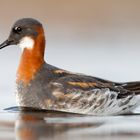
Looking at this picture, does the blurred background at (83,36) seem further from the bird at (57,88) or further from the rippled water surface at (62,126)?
the rippled water surface at (62,126)

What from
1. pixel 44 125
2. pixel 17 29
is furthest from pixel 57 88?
pixel 44 125

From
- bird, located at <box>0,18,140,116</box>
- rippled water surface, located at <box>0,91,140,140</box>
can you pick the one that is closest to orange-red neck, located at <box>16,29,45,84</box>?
bird, located at <box>0,18,140,116</box>

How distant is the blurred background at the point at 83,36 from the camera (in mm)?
13906

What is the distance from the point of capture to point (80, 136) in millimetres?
9266

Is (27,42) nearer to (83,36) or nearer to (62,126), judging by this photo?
(62,126)

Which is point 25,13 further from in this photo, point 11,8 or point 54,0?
point 54,0

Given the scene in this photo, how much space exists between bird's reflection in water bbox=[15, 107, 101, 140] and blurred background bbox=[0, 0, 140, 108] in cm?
86

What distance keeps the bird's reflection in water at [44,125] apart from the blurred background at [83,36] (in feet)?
2.81

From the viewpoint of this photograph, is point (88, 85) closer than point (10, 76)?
Yes

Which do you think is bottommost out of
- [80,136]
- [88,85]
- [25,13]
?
[80,136]

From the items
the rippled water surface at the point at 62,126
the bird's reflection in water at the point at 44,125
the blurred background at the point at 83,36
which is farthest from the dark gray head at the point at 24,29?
the bird's reflection in water at the point at 44,125

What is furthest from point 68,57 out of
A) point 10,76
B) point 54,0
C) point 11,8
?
point 54,0

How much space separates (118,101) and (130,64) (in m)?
2.92

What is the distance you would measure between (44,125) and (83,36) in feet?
23.1
